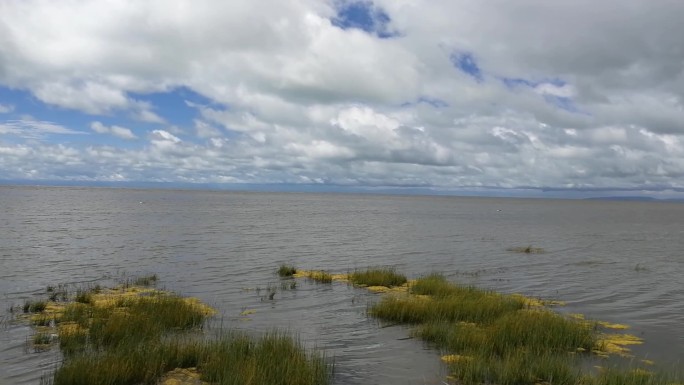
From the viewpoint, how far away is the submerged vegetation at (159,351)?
11.1 metres

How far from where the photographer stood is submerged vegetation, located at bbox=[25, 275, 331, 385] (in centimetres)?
1110

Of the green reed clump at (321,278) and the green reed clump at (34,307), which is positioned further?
the green reed clump at (321,278)

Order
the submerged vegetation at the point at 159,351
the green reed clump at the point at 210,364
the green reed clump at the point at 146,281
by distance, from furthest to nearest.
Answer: the green reed clump at the point at 146,281, the submerged vegetation at the point at 159,351, the green reed clump at the point at 210,364

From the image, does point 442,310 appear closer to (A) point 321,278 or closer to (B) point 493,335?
(B) point 493,335

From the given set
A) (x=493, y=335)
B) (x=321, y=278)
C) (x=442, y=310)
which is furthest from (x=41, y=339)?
Answer: (x=321, y=278)

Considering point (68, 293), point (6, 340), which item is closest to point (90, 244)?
point (68, 293)

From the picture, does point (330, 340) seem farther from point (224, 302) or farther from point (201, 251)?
point (201, 251)

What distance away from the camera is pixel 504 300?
67.8ft

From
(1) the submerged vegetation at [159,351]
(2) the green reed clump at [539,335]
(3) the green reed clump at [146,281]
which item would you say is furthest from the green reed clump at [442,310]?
(3) the green reed clump at [146,281]

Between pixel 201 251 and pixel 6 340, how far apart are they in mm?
26237

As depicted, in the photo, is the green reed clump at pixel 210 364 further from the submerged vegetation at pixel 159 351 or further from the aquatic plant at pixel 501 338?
the aquatic plant at pixel 501 338

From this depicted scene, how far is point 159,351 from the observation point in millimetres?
12680

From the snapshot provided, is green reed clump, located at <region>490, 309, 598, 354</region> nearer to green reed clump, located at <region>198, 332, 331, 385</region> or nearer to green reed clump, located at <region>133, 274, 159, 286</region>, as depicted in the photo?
green reed clump, located at <region>198, 332, 331, 385</region>

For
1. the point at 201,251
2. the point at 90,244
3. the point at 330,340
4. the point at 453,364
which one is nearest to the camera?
the point at 453,364
